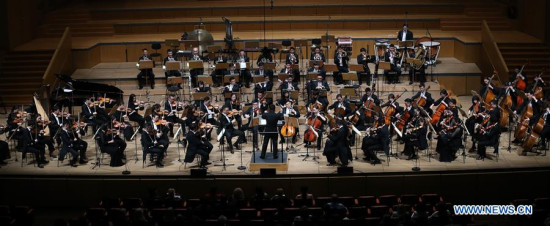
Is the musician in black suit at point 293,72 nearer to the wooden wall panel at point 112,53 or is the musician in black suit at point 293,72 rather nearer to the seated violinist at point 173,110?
the seated violinist at point 173,110

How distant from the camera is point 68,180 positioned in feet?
62.8

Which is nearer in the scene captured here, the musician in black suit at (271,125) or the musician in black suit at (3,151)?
the musician in black suit at (271,125)

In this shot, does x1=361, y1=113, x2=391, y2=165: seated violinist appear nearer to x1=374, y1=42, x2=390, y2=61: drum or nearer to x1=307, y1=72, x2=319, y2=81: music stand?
x1=307, y1=72, x2=319, y2=81: music stand

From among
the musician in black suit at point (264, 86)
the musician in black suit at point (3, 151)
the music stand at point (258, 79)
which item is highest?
the music stand at point (258, 79)

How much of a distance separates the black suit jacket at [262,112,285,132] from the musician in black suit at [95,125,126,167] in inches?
130

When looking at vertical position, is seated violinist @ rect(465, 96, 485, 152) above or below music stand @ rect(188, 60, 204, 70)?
below

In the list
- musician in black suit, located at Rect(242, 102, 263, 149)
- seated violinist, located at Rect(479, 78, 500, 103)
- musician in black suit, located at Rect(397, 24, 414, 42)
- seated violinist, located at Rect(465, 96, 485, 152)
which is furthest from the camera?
musician in black suit, located at Rect(397, 24, 414, 42)

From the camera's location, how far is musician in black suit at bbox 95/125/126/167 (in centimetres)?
2000

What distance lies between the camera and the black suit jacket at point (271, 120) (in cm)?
1977

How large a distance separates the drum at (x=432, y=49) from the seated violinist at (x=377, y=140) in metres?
5.76

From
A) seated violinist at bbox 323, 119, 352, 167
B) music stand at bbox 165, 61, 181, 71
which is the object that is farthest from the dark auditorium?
music stand at bbox 165, 61, 181, 71

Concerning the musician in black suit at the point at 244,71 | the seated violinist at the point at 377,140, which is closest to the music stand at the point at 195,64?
the musician in black suit at the point at 244,71

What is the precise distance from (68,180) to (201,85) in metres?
5.11

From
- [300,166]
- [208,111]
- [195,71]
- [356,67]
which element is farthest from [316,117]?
[195,71]
